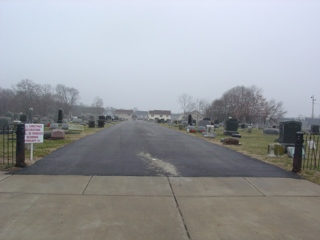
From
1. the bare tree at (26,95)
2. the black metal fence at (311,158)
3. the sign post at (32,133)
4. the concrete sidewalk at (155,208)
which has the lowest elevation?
the concrete sidewalk at (155,208)

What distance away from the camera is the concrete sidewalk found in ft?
13.4

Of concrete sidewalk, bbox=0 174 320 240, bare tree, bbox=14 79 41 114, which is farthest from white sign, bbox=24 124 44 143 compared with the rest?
bare tree, bbox=14 79 41 114

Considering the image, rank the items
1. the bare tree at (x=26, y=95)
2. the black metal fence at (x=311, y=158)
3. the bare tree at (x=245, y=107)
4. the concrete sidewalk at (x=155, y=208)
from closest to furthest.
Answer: the concrete sidewalk at (x=155, y=208) → the black metal fence at (x=311, y=158) → the bare tree at (x=26, y=95) → the bare tree at (x=245, y=107)

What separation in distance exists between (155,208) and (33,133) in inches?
230

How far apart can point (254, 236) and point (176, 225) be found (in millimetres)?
1104

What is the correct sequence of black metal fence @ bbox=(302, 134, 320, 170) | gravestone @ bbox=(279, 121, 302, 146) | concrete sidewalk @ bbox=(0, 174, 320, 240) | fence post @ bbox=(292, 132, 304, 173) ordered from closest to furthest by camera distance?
concrete sidewalk @ bbox=(0, 174, 320, 240) < fence post @ bbox=(292, 132, 304, 173) < black metal fence @ bbox=(302, 134, 320, 170) < gravestone @ bbox=(279, 121, 302, 146)

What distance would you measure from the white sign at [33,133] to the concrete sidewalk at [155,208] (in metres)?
2.33

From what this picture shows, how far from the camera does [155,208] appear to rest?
5031 millimetres

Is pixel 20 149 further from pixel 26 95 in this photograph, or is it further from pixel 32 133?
pixel 26 95

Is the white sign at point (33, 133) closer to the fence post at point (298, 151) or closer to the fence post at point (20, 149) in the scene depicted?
Result: the fence post at point (20, 149)

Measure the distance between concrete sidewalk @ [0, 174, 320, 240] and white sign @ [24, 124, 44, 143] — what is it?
2328 mm

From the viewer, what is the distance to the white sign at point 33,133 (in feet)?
29.7

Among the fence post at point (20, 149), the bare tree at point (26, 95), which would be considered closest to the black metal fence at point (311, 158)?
the fence post at point (20, 149)

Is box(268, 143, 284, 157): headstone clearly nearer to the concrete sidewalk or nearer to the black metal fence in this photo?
the black metal fence
